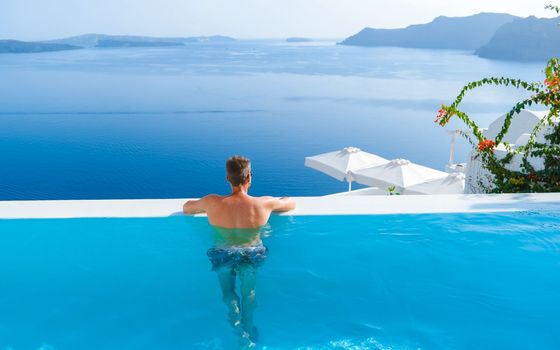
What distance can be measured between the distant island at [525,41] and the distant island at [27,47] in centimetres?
6543

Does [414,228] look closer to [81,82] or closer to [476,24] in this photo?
[81,82]

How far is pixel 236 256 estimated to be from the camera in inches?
123

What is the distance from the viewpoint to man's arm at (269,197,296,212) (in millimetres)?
3608

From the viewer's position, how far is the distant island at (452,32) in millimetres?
95312

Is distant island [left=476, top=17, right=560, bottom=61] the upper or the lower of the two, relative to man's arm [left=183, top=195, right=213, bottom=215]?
upper

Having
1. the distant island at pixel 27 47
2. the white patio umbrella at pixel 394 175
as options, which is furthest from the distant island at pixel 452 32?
the white patio umbrella at pixel 394 175

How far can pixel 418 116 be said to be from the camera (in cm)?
3644

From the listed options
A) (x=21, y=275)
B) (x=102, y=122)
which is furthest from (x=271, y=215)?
(x=102, y=122)

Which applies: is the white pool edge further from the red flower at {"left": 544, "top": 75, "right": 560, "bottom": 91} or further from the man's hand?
the red flower at {"left": 544, "top": 75, "right": 560, "bottom": 91}

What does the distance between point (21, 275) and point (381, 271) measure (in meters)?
2.09

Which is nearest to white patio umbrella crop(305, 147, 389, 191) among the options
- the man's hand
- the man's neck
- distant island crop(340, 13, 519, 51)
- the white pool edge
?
the white pool edge

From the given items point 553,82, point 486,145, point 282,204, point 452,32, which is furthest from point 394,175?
point 452,32

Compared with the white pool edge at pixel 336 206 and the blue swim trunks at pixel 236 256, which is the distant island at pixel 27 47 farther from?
the blue swim trunks at pixel 236 256

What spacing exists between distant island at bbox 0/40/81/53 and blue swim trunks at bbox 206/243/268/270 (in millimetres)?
81876
